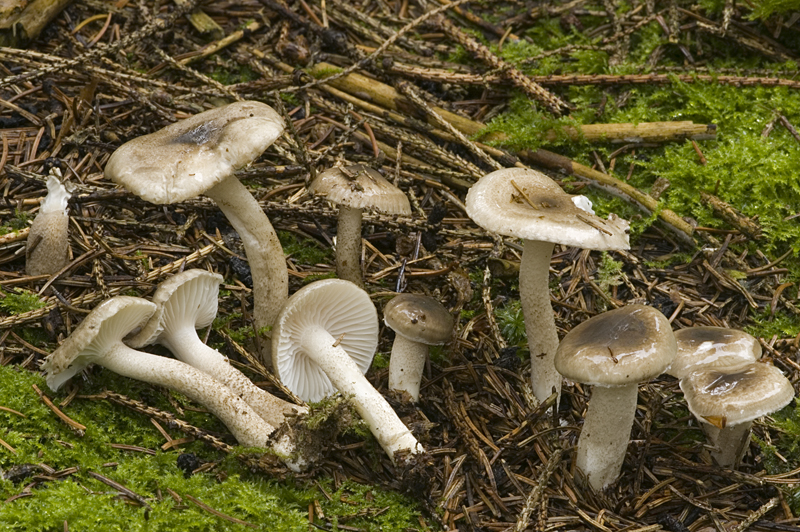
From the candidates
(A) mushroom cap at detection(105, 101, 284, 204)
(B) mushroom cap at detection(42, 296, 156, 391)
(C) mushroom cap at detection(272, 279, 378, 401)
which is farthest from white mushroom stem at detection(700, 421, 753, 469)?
(B) mushroom cap at detection(42, 296, 156, 391)

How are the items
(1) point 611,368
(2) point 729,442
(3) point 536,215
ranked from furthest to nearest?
1. (2) point 729,442
2. (3) point 536,215
3. (1) point 611,368

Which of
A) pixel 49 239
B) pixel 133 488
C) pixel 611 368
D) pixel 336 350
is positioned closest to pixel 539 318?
pixel 611 368

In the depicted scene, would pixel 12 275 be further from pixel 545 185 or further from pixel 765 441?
pixel 765 441

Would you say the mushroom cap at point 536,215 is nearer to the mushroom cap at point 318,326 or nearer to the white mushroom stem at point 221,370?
the mushroom cap at point 318,326

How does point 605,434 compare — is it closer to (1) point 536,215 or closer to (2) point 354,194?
(1) point 536,215

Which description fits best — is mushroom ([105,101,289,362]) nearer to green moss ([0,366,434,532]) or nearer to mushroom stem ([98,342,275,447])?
mushroom stem ([98,342,275,447])

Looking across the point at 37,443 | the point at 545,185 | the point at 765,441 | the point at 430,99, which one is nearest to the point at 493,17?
the point at 430,99
